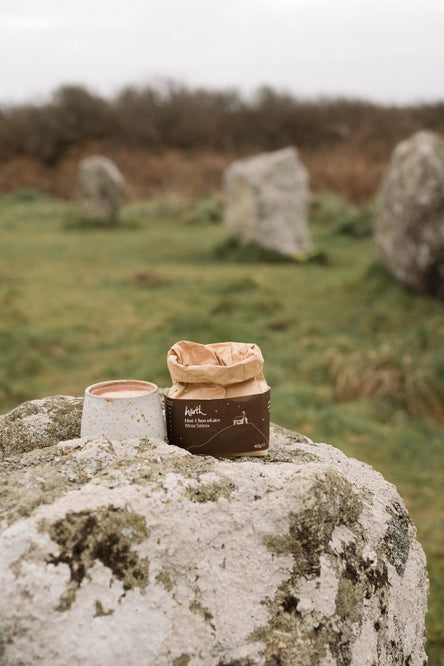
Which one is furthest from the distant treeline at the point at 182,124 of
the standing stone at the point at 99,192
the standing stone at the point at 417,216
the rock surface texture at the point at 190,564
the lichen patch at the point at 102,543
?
the lichen patch at the point at 102,543

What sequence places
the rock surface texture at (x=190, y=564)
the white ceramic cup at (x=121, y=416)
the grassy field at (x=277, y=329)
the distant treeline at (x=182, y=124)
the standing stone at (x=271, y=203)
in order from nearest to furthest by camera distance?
the rock surface texture at (x=190, y=564)
the white ceramic cup at (x=121, y=416)
the grassy field at (x=277, y=329)
the standing stone at (x=271, y=203)
the distant treeline at (x=182, y=124)

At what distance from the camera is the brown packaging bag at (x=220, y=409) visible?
2.11 metres

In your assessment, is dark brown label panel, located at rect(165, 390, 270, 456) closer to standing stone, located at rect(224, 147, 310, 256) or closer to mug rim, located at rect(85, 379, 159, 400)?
mug rim, located at rect(85, 379, 159, 400)

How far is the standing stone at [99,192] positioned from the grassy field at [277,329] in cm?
130

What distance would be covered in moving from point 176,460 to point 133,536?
33cm

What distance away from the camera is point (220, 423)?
2.12 metres

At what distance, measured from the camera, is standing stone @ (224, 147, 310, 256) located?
463 inches

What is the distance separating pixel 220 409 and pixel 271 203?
32.7 feet

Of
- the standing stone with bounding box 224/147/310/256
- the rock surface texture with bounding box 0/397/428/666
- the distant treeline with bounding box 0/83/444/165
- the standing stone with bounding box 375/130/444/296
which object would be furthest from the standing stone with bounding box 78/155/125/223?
the rock surface texture with bounding box 0/397/428/666

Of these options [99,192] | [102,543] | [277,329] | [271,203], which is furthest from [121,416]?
[99,192]

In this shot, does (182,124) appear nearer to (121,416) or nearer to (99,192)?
(99,192)

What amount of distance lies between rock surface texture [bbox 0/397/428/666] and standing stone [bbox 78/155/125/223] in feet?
43.9

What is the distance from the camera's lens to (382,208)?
9.02 metres

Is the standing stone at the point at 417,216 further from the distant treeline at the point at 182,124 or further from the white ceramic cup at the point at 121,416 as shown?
the distant treeline at the point at 182,124
